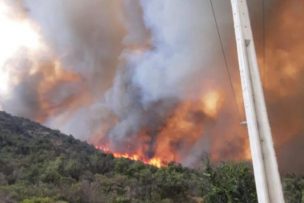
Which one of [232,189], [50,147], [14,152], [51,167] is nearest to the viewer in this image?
[232,189]

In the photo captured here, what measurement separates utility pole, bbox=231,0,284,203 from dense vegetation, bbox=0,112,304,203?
24106 mm

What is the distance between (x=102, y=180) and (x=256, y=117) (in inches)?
2603

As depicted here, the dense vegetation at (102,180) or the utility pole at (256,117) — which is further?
the dense vegetation at (102,180)

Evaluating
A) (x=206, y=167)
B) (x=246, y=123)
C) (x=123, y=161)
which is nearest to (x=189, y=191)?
(x=123, y=161)

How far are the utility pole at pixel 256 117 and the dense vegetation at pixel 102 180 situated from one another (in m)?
24.1

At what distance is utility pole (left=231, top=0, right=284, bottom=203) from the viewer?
20.4ft

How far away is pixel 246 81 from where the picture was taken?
21.4 feet

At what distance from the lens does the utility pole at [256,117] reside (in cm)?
622

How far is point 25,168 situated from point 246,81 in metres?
72.8

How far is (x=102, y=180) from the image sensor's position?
70875 millimetres

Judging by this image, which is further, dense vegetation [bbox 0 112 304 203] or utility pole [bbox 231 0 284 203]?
dense vegetation [bbox 0 112 304 203]

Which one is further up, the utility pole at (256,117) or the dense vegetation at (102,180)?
the dense vegetation at (102,180)

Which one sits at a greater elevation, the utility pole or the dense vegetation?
the dense vegetation

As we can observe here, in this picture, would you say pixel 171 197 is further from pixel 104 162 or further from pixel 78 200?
pixel 104 162
